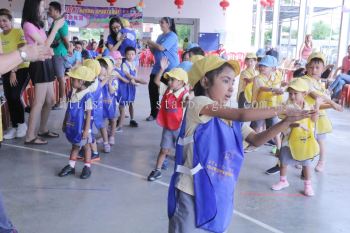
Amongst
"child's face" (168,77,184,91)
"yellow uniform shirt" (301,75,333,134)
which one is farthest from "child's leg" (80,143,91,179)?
"yellow uniform shirt" (301,75,333,134)

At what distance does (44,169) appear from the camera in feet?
12.7

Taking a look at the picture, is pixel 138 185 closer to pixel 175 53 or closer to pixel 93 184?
pixel 93 184

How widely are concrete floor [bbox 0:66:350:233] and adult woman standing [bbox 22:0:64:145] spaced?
0.31 metres

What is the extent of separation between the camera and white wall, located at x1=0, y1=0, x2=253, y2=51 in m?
17.2

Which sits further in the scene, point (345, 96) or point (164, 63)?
point (345, 96)

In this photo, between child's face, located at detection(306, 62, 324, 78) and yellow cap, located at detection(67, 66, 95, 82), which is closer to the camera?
yellow cap, located at detection(67, 66, 95, 82)

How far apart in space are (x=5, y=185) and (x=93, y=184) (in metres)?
0.71

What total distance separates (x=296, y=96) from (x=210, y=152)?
1.91 meters

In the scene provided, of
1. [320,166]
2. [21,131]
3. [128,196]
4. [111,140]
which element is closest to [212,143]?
[128,196]

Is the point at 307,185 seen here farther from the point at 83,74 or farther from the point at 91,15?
the point at 91,15

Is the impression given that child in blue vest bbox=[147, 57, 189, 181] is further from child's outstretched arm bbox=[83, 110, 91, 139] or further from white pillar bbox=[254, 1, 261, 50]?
white pillar bbox=[254, 1, 261, 50]

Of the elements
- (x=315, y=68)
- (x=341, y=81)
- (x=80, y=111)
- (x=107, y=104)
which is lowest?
(x=341, y=81)

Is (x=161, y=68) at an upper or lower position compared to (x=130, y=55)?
lower

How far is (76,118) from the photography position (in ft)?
11.9
